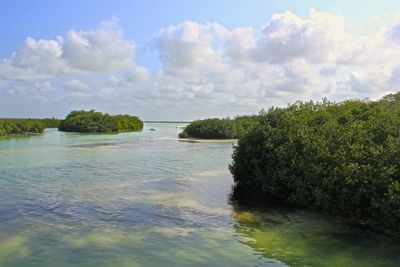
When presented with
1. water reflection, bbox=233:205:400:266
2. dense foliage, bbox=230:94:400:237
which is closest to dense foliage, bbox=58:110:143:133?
dense foliage, bbox=230:94:400:237

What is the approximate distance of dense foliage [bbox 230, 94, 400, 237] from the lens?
1340 cm

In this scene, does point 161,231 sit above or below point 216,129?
below

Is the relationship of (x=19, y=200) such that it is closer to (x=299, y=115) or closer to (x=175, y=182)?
(x=175, y=182)

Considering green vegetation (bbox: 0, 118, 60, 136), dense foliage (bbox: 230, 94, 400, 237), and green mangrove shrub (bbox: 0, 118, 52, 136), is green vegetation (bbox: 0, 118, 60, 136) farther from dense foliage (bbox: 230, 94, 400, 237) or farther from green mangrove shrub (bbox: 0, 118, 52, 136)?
dense foliage (bbox: 230, 94, 400, 237)

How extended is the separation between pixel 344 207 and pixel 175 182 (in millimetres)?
12257

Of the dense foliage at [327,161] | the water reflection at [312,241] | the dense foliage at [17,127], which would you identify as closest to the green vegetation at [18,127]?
the dense foliage at [17,127]

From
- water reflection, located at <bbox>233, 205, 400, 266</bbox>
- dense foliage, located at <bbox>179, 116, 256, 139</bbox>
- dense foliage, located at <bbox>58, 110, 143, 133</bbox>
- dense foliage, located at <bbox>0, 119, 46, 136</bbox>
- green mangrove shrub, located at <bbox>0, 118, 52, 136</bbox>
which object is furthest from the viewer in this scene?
dense foliage, located at <bbox>58, 110, 143, 133</bbox>

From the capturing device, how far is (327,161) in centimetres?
1571

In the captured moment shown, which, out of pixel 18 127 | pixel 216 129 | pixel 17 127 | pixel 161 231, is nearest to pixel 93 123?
pixel 18 127

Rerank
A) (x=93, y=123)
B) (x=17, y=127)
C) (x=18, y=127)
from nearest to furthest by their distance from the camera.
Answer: (x=17, y=127) < (x=18, y=127) < (x=93, y=123)

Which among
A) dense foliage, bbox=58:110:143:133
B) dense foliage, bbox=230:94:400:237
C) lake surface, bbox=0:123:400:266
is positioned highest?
dense foliage, bbox=58:110:143:133

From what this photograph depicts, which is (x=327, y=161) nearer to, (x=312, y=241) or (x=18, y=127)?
(x=312, y=241)

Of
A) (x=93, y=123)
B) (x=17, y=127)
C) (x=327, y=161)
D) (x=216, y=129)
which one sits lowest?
(x=327, y=161)

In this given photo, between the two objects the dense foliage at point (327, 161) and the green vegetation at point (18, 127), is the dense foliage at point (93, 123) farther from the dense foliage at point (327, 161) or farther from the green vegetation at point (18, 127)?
the dense foliage at point (327, 161)
